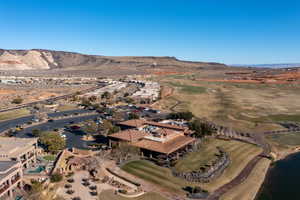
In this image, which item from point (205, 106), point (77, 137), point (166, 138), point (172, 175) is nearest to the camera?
point (172, 175)

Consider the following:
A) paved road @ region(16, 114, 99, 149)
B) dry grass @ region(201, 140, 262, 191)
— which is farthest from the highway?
dry grass @ region(201, 140, 262, 191)

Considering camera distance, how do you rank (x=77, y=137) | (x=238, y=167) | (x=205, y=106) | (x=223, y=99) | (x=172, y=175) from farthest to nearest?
(x=223, y=99) → (x=205, y=106) → (x=77, y=137) → (x=238, y=167) → (x=172, y=175)

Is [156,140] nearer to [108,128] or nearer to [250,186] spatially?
[108,128]

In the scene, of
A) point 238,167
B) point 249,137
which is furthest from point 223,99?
point 238,167

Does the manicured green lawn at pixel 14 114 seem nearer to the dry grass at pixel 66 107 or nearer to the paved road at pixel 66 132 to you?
the dry grass at pixel 66 107

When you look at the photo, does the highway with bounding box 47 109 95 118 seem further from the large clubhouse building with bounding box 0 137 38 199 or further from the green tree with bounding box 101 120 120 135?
the large clubhouse building with bounding box 0 137 38 199

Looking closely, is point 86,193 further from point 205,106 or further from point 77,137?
point 205,106

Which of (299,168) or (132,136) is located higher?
(132,136)
